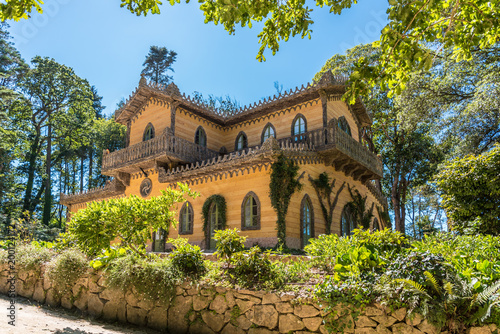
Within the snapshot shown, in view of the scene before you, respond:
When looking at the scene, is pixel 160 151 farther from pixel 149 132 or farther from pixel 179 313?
pixel 179 313

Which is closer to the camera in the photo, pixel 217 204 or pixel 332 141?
pixel 217 204

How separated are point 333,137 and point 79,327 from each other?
1282 centimetres

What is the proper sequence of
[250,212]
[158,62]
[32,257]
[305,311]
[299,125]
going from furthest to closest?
1. [158,62]
2. [299,125]
3. [250,212]
4. [32,257]
5. [305,311]

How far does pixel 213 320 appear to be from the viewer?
684cm

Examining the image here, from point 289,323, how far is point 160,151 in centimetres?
1455

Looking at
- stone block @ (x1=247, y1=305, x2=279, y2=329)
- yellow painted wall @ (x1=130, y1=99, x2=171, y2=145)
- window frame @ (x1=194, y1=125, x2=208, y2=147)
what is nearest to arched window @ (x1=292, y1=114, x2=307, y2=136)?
window frame @ (x1=194, y1=125, x2=208, y2=147)

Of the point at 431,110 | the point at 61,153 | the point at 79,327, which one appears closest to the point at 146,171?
the point at 79,327

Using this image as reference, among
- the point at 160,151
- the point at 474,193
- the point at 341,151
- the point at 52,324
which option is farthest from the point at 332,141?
the point at 52,324

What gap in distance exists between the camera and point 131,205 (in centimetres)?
884

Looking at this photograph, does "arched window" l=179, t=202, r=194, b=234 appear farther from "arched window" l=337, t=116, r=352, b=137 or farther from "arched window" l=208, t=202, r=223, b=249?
"arched window" l=337, t=116, r=352, b=137

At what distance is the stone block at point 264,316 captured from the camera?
621 cm

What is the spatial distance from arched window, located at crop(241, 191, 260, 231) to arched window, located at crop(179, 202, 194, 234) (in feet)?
11.0

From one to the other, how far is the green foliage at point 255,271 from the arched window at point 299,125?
12113 mm

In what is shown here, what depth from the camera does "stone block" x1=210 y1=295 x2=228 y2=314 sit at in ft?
22.4
